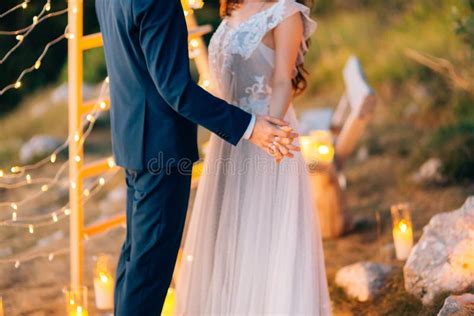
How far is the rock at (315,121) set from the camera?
5842 mm

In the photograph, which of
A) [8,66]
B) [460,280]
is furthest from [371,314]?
[8,66]

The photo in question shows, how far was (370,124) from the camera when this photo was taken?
25.1 feet

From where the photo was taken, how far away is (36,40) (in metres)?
9.24

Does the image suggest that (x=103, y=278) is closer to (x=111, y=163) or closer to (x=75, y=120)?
(x=111, y=163)

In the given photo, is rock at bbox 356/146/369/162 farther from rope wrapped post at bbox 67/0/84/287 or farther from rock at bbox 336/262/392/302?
rope wrapped post at bbox 67/0/84/287

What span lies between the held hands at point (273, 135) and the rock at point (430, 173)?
10.7ft

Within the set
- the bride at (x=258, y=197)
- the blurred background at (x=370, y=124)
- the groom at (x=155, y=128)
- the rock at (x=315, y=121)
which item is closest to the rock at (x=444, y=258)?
the blurred background at (x=370, y=124)

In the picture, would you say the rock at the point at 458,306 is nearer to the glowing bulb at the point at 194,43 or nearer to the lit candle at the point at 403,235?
the lit candle at the point at 403,235

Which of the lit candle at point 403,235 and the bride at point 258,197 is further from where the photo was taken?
the lit candle at point 403,235

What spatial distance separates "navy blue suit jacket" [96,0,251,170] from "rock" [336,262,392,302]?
154 cm

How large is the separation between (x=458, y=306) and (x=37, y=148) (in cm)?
480

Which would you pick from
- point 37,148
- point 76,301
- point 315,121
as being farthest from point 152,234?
point 37,148

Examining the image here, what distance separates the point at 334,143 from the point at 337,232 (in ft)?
1.88

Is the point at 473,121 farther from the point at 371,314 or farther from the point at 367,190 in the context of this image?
the point at 371,314
